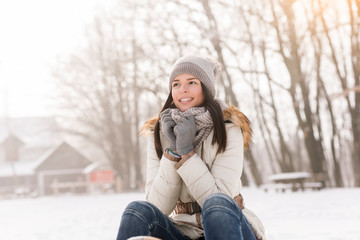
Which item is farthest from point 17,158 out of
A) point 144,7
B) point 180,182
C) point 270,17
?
point 180,182

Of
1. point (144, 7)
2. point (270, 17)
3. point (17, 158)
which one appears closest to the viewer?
point (270, 17)

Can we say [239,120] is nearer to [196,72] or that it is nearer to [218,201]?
[196,72]

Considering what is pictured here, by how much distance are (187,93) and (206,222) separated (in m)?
1.03

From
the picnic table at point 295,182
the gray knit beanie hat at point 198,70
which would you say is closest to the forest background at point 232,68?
the picnic table at point 295,182

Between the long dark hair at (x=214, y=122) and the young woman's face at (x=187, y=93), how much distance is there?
5 cm

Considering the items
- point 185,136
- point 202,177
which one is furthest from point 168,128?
point 202,177

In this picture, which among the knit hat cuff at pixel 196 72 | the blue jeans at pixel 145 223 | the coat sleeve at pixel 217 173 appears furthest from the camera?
the knit hat cuff at pixel 196 72

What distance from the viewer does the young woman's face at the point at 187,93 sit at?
326cm

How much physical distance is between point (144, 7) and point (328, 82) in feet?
36.0

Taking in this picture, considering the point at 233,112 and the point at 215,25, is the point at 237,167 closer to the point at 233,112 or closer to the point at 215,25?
the point at 233,112

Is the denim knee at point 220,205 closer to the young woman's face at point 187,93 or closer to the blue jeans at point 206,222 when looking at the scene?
the blue jeans at point 206,222

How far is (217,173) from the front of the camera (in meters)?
2.99

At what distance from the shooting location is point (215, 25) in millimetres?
18922

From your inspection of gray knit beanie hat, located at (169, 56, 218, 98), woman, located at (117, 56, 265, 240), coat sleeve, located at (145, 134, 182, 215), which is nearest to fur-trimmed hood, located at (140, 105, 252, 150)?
woman, located at (117, 56, 265, 240)
